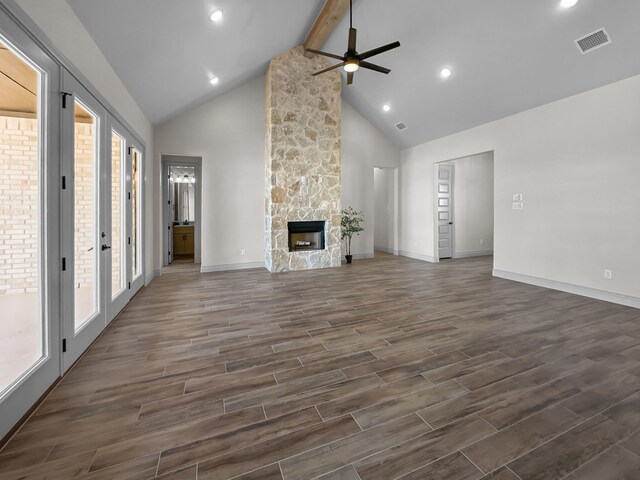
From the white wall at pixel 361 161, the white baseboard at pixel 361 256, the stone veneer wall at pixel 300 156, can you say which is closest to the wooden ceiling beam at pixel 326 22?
the stone veneer wall at pixel 300 156

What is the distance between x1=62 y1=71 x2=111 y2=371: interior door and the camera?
223cm

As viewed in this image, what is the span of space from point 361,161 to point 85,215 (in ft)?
20.8

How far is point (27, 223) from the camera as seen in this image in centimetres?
189

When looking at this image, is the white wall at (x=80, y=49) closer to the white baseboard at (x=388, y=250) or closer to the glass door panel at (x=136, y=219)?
the glass door panel at (x=136, y=219)

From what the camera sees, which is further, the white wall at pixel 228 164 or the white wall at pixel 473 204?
the white wall at pixel 473 204

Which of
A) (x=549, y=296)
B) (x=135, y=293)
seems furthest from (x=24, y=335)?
(x=549, y=296)

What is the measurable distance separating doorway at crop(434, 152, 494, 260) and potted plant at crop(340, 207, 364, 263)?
1.90m

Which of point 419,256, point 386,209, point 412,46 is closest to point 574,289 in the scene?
point 419,256

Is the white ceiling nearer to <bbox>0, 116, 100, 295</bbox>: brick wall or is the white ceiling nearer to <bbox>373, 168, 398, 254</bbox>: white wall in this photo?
<bbox>0, 116, 100, 295</bbox>: brick wall

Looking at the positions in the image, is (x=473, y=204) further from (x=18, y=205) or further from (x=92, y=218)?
(x=18, y=205)

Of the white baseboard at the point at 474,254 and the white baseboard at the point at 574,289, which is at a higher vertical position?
the white baseboard at the point at 474,254

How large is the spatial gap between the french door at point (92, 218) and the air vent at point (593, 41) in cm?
551

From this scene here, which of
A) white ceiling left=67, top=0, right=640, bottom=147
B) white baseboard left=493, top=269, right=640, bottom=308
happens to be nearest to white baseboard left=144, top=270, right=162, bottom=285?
white ceiling left=67, top=0, right=640, bottom=147

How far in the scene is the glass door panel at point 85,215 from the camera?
8.38 ft
